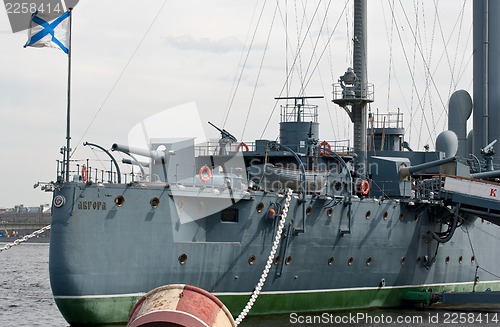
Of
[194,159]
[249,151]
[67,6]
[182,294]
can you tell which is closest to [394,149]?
[249,151]

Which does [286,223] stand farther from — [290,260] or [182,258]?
[182,258]

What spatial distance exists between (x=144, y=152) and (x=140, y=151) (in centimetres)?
23

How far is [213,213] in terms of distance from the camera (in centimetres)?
3131

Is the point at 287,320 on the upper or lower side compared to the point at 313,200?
lower

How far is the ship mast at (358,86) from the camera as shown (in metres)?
40.3

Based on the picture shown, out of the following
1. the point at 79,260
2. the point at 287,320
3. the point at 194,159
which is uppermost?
the point at 194,159

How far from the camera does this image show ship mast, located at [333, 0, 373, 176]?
40344 millimetres

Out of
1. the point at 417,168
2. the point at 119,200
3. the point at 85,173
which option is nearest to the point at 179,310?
the point at 119,200

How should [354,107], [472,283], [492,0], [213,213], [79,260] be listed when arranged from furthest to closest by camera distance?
[492,0], [472,283], [354,107], [213,213], [79,260]

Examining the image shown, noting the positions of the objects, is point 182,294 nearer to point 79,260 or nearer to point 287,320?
point 79,260

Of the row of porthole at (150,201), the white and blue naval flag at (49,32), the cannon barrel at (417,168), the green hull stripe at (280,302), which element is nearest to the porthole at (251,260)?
the green hull stripe at (280,302)

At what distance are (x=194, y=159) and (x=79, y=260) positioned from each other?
28.5 ft

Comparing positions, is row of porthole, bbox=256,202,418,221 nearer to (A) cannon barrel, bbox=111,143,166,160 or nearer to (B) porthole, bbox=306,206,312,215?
(B) porthole, bbox=306,206,312,215

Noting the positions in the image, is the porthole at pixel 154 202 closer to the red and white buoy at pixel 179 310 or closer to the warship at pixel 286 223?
the warship at pixel 286 223
